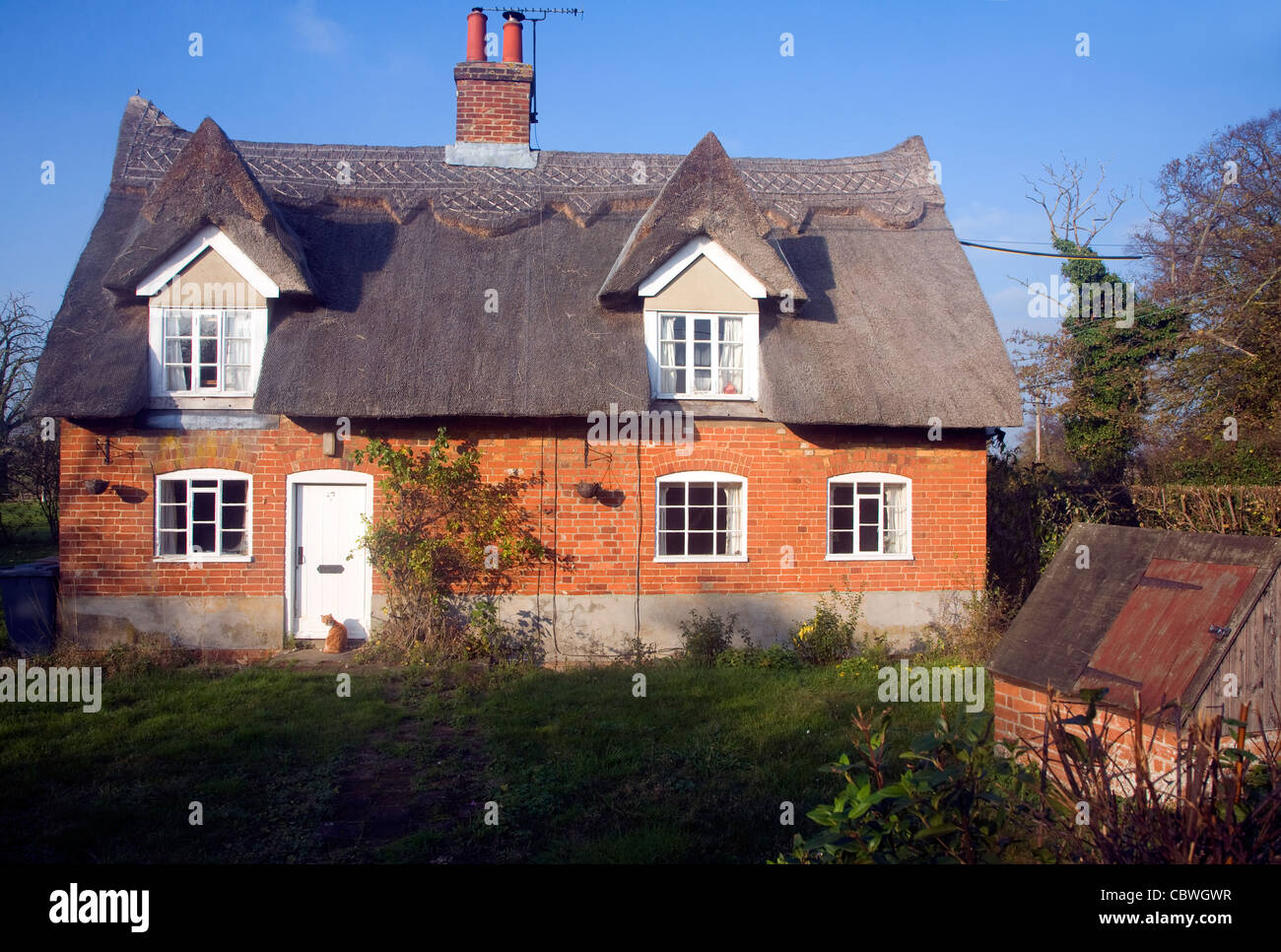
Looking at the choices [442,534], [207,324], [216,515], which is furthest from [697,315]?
[216,515]

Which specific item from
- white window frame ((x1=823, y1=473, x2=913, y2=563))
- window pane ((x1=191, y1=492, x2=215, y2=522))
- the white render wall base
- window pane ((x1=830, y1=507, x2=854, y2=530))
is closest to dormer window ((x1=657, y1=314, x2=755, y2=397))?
white window frame ((x1=823, y1=473, x2=913, y2=563))

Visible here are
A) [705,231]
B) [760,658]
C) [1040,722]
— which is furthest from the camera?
[705,231]

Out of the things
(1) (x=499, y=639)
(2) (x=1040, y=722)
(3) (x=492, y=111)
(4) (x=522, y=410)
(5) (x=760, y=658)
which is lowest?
(5) (x=760, y=658)

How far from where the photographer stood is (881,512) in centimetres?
1126

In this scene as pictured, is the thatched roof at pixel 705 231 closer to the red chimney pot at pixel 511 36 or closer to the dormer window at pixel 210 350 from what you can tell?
the dormer window at pixel 210 350

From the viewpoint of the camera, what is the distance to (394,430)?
34.9 ft

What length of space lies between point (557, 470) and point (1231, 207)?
1552 centimetres

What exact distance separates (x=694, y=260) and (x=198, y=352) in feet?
21.1

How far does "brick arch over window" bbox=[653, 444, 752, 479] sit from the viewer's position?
10.9 m

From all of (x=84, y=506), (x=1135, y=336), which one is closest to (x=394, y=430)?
(x=84, y=506)

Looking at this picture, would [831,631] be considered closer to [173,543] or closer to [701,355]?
[701,355]
